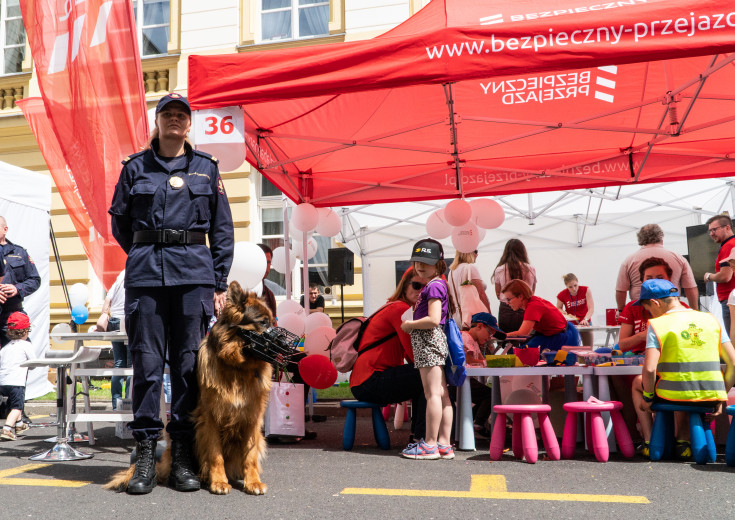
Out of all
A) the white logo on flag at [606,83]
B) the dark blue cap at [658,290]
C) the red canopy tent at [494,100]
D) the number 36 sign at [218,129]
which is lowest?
the dark blue cap at [658,290]

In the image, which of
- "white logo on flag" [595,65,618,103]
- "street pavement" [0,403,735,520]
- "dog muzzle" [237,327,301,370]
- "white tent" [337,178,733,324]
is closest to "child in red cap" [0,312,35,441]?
"street pavement" [0,403,735,520]

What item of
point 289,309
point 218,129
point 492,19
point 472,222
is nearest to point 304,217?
point 289,309

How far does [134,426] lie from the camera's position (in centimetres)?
361

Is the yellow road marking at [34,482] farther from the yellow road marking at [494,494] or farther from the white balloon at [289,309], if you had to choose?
the white balloon at [289,309]

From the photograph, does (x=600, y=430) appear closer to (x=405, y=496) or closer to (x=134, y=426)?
(x=405, y=496)

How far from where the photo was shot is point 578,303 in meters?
10.2

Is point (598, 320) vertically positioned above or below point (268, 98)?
below

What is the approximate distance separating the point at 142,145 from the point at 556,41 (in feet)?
11.8

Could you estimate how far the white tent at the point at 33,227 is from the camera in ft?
27.4

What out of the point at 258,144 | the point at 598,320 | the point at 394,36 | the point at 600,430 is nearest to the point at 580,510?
the point at 600,430

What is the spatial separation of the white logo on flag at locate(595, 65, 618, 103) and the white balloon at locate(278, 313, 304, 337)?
11.8 ft

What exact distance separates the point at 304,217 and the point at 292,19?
6.56 metres

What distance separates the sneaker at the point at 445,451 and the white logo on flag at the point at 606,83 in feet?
11.8

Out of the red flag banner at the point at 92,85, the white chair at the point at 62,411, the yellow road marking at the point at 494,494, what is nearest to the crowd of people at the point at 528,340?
the yellow road marking at the point at 494,494
